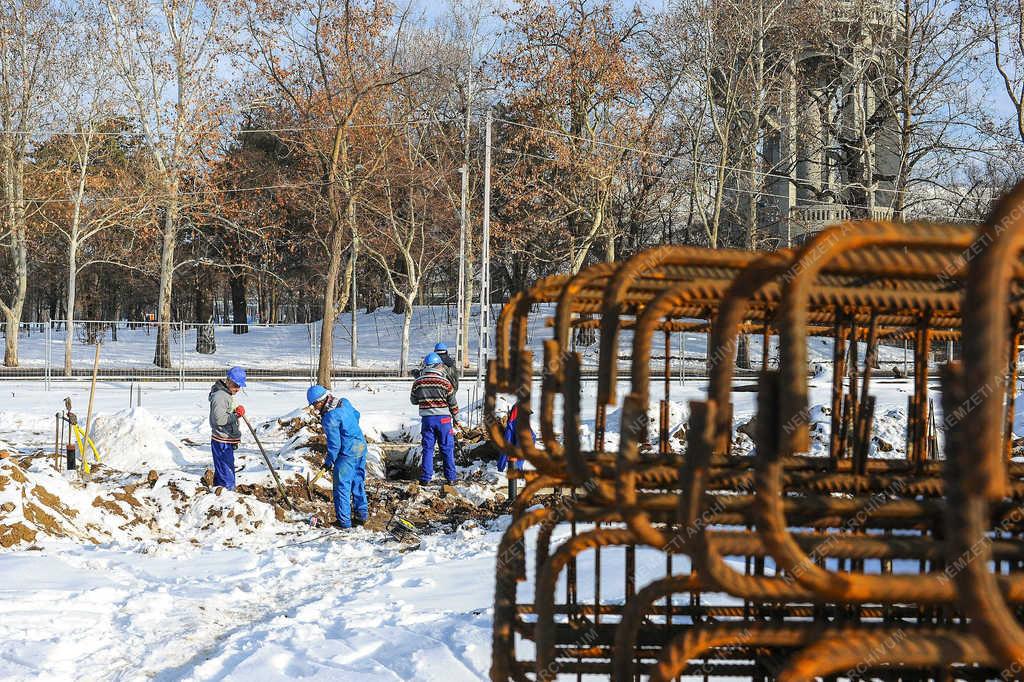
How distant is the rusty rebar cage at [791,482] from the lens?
142 cm

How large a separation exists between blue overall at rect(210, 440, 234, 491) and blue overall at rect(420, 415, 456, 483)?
2.43 m

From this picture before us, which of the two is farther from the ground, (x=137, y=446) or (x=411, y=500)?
(x=137, y=446)

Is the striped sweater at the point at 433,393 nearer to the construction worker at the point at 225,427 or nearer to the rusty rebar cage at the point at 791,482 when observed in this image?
the construction worker at the point at 225,427

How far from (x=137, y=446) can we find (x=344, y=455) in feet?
14.8

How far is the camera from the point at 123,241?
38312 millimetres

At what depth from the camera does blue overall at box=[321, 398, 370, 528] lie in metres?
9.67

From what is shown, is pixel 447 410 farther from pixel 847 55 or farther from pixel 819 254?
pixel 847 55

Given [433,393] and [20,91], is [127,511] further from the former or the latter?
[20,91]

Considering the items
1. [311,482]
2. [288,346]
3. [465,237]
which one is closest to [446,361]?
[311,482]

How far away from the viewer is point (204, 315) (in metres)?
49.2

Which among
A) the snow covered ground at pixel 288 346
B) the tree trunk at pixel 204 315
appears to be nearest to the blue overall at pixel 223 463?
the snow covered ground at pixel 288 346

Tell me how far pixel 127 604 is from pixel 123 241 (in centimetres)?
3513

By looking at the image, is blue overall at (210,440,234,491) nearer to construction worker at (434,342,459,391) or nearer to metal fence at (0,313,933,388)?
construction worker at (434,342,459,391)

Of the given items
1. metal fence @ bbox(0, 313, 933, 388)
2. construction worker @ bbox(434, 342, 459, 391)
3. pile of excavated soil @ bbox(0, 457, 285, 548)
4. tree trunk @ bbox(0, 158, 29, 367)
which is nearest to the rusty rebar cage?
pile of excavated soil @ bbox(0, 457, 285, 548)
